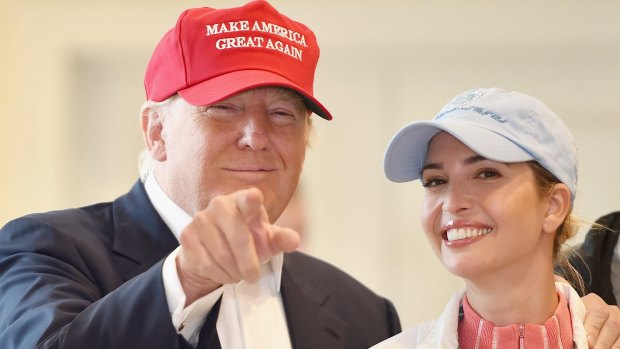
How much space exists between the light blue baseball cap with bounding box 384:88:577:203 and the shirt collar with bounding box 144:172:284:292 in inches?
12.4

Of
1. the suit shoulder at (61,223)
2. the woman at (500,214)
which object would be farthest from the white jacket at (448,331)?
the suit shoulder at (61,223)

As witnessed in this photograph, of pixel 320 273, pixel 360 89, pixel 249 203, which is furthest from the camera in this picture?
pixel 360 89

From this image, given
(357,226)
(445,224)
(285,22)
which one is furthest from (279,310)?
(357,226)

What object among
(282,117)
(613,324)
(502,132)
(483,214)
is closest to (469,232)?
(483,214)

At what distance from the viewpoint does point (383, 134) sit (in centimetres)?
411

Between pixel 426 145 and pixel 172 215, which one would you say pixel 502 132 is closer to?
pixel 426 145

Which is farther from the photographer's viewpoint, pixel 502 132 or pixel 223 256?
pixel 502 132

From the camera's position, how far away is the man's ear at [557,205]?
5.20ft

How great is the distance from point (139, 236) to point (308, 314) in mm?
335

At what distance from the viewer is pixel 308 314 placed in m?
1.82

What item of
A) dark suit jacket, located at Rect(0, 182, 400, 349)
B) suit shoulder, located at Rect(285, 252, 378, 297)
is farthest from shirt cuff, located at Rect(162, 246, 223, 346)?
suit shoulder, located at Rect(285, 252, 378, 297)

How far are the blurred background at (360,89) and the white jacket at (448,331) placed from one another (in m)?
2.30

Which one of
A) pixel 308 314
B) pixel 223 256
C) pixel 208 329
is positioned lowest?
pixel 308 314

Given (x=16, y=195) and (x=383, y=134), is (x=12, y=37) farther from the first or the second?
(x=383, y=134)
